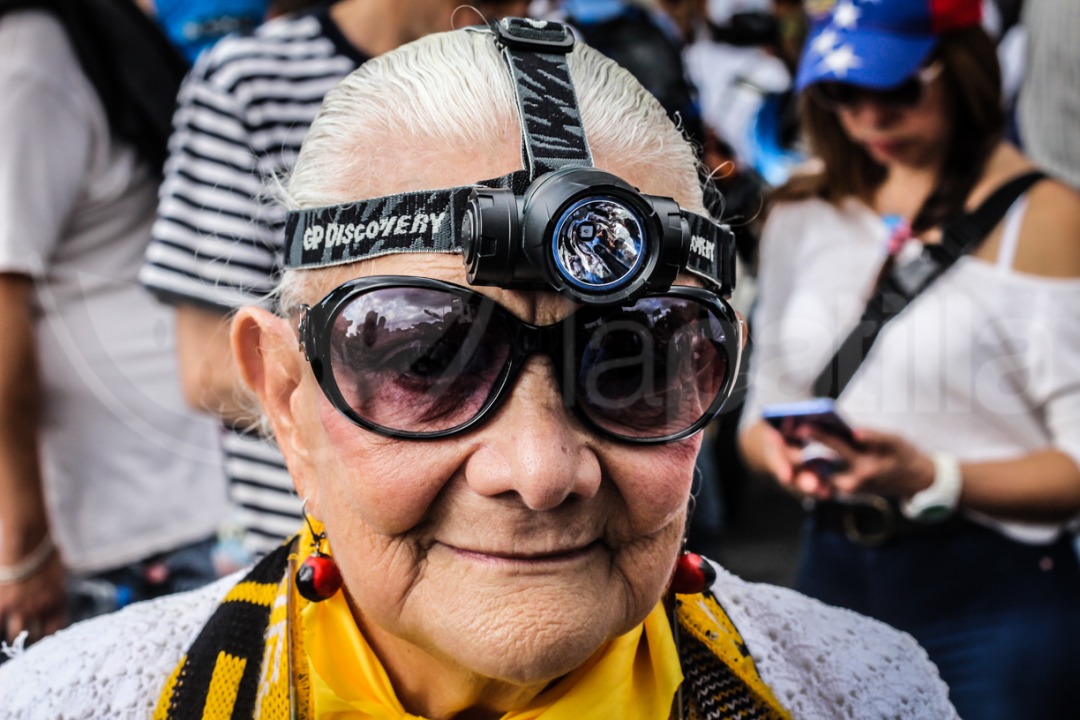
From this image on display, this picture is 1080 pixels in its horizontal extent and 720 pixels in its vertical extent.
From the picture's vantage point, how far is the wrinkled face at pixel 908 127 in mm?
2953

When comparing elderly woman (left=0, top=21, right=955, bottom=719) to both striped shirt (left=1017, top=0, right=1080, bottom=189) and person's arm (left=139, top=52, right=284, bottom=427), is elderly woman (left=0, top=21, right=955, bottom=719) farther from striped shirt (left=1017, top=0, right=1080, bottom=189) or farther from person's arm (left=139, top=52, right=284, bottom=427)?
striped shirt (left=1017, top=0, right=1080, bottom=189)

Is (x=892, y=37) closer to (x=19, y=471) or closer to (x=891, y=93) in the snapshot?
(x=891, y=93)

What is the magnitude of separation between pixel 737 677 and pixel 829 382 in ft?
4.77

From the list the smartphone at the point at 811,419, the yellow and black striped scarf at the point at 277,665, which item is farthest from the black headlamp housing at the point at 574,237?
the smartphone at the point at 811,419

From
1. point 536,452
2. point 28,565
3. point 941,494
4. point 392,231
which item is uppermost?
point 392,231

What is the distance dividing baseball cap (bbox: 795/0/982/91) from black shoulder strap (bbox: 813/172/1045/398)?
411 mm

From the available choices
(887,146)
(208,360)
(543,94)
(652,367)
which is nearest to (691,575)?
(652,367)

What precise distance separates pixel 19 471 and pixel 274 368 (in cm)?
116

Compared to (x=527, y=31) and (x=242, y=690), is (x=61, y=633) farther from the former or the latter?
(x=527, y=31)

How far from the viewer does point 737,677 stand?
169 centimetres

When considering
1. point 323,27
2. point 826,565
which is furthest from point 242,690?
point 826,565

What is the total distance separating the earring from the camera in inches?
60.2

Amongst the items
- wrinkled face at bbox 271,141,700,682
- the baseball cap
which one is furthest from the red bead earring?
the baseball cap

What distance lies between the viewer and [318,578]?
154cm
